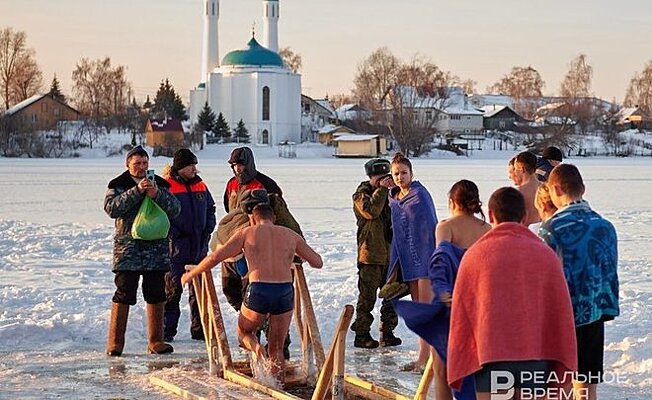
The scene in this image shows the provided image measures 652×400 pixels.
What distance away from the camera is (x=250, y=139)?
88.4 meters

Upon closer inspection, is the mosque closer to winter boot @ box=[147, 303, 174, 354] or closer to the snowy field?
the snowy field

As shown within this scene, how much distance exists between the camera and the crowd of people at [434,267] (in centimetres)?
435

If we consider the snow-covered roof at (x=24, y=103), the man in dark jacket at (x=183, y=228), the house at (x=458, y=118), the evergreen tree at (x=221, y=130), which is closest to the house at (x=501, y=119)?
the house at (x=458, y=118)

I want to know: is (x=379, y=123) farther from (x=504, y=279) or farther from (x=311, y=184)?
(x=504, y=279)

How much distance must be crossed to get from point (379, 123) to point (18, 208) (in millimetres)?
68936

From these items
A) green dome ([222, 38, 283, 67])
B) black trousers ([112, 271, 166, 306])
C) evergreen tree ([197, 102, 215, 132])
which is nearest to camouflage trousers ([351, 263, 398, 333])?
black trousers ([112, 271, 166, 306])

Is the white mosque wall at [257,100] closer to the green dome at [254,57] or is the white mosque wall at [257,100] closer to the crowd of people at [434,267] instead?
the green dome at [254,57]

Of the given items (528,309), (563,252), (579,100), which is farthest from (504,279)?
(579,100)

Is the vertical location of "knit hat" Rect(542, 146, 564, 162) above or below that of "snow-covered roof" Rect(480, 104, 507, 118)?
below

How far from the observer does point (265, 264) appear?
6.76m

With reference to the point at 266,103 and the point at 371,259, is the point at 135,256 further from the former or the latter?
the point at 266,103

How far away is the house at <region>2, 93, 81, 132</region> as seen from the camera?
78188 millimetres

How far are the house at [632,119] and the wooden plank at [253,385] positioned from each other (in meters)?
94.9

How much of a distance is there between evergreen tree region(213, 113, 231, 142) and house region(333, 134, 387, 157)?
10454mm
